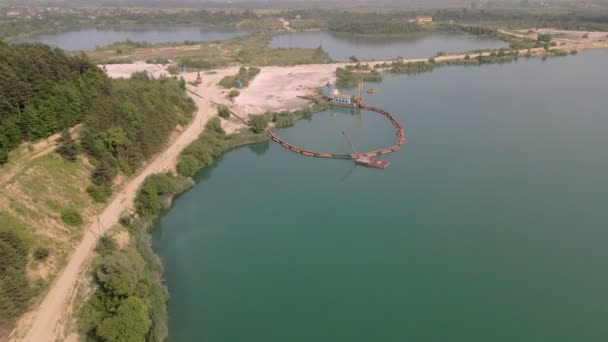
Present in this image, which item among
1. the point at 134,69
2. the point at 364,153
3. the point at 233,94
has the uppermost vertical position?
the point at 134,69

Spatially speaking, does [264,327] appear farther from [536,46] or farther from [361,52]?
[536,46]

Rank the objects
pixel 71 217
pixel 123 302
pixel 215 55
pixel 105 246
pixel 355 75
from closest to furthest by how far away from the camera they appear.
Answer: pixel 123 302 < pixel 105 246 < pixel 71 217 < pixel 355 75 < pixel 215 55

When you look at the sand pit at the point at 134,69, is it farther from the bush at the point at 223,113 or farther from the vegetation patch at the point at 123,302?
the vegetation patch at the point at 123,302

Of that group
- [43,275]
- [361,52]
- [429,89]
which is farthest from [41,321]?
[361,52]

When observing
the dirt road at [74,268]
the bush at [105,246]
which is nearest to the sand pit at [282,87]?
the dirt road at [74,268]

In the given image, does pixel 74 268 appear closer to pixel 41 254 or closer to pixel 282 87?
pixel 41 254

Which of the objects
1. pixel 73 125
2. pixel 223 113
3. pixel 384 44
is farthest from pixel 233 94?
pixel 384 44
